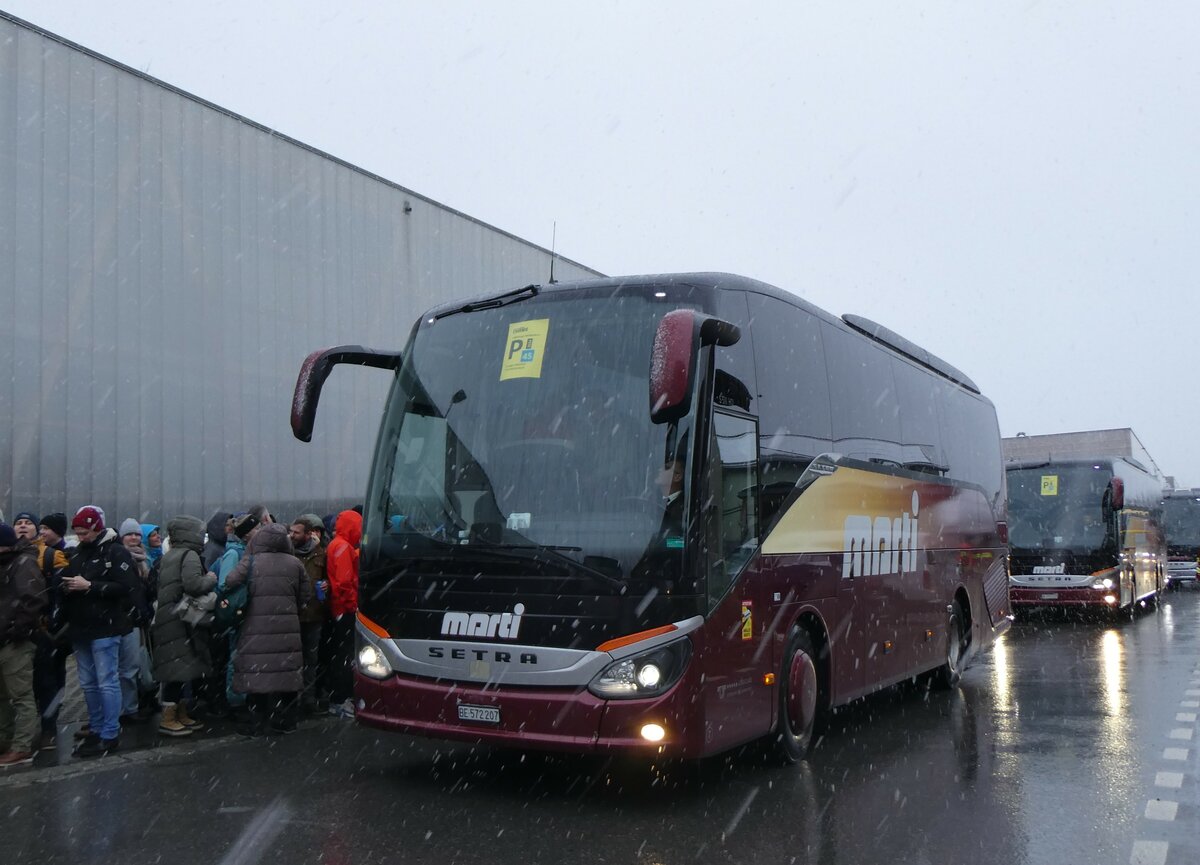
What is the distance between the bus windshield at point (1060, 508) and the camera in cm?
2212

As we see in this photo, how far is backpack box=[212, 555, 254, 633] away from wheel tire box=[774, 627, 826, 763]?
4.20 meters

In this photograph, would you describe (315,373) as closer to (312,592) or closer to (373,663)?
(373,663)

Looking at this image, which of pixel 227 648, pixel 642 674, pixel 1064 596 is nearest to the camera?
pixel 642 674

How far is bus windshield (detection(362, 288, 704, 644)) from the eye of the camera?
6398 mm

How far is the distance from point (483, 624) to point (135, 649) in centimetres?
403

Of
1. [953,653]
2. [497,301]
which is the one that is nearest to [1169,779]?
[953,653]

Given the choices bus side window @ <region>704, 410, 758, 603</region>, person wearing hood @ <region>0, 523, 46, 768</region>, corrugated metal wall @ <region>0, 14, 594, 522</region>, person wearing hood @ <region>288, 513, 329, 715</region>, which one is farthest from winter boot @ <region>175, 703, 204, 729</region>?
bus side window @ <region>704, 410, 758, 603</region>

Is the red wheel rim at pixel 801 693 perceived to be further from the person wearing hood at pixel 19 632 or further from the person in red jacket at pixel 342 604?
the person wearing hood at pixel 19 632

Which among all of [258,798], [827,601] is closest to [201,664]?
[258,798]

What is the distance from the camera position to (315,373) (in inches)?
306

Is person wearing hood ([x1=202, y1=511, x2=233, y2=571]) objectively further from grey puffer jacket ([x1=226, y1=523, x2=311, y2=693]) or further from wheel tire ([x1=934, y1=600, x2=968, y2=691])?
wheel tire ([x1=934, y1=600, x2=968, y2=691])

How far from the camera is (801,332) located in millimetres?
8508

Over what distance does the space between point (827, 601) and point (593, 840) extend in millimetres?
3138

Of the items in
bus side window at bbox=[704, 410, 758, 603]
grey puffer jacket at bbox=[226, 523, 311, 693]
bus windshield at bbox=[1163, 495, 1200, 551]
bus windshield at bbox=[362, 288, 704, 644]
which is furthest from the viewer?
bus windshield at bbox=[1163, 495, 1200, 551]
